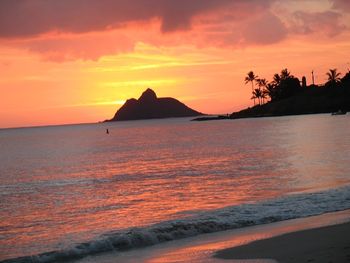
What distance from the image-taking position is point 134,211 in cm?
2077

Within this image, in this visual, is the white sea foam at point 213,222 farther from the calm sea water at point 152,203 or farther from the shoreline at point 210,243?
the shoreline at point 210,243

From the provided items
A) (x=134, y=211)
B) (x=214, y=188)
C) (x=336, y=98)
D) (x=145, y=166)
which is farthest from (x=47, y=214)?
(x=336, y=98)

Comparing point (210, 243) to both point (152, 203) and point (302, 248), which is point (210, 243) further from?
point (152, 203)

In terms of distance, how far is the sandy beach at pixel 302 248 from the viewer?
1093 cm

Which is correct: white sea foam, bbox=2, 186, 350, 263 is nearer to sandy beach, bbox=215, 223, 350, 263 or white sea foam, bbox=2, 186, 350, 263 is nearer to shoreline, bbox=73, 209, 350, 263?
shoreline, bbox=73, 209, 350, 263

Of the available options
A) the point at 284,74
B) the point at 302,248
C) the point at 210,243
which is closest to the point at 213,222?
the point at 210,243

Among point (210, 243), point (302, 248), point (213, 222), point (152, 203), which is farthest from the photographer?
point (152, 203)

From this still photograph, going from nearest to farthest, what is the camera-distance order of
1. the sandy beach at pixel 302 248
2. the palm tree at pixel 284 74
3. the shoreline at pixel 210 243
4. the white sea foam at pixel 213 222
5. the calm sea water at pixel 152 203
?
the sandy beach at pixel 302 248, the shoreline at pixel 210 243, the white sea foam at pixel 213 222, the calm sea water at pixel 152 203, the palm tree at pixel 284 74

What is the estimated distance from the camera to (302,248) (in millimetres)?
12000

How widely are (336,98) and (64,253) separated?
189660mm

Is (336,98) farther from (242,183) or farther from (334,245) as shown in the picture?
(334,245)

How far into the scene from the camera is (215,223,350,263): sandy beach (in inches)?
430

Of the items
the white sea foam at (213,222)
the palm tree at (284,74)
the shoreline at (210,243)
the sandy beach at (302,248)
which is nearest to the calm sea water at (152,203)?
the white sea foam at (213,222)

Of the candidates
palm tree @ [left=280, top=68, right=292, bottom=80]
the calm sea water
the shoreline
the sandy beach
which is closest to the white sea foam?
the calm sea water
